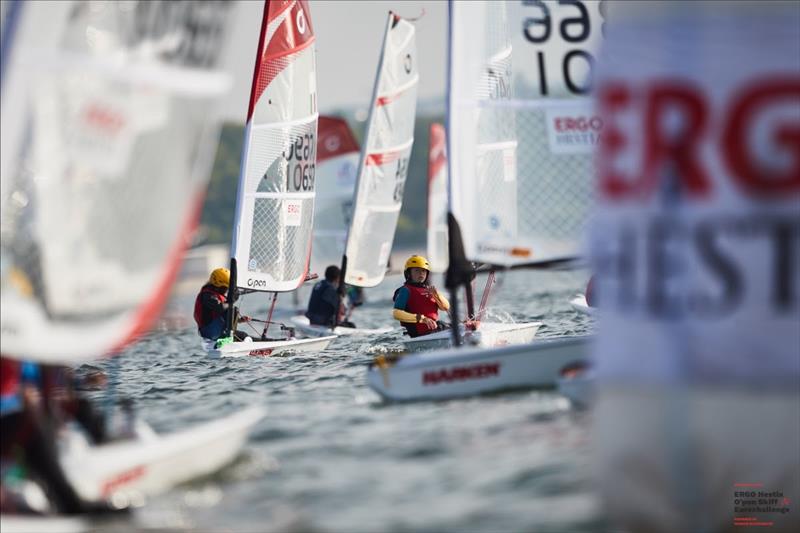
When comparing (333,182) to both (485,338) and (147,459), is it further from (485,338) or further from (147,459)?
(147,459)

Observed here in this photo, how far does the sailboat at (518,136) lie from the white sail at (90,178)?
3.10 metres

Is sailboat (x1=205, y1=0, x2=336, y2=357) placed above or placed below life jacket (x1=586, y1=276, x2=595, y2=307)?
above

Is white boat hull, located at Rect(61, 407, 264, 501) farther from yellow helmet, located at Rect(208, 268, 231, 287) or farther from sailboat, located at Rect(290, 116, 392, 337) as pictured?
sailboat, located at Rect(290, 116, 392, 337)

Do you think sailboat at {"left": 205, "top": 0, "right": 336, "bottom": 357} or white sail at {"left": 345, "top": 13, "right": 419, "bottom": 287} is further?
white sail at {"left": 345, "top": 13, "right": 419, "bottom": 287}

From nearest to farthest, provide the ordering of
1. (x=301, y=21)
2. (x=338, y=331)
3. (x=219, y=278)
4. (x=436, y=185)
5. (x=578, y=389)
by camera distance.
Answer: (x=578, y=389)
(x=219, y=278)
(x=301, y=21)
(x=338, y=331)
(x=436, y=185)

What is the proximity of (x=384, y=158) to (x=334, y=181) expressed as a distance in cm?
656

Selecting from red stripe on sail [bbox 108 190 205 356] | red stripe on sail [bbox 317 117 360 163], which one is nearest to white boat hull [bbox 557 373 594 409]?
red stripe on sail [bbox 108 190 205 356]

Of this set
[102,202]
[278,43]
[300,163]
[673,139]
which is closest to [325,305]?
[300,163]

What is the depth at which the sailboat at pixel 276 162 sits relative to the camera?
50.4ft

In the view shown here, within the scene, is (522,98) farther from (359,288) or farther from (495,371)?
(359,288)

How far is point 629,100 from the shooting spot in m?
4.72

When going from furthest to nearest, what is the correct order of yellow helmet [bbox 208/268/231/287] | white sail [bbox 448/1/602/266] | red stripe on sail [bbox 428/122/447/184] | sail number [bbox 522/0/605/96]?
1. red stripe on sail [bbox 428/122/447/184]
2. yellow helmet [bbox 208/268/231/287]
3. sail number [bbox 522/0/605/96]
4. white sail [bbox 448/1/602/266]

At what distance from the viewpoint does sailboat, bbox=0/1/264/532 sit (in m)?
6.26

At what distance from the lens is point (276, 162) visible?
51.2 ft
